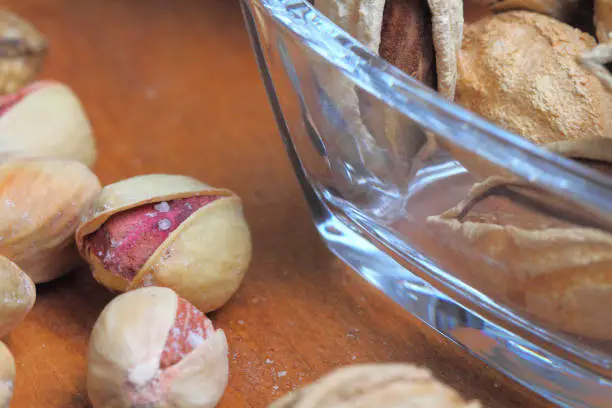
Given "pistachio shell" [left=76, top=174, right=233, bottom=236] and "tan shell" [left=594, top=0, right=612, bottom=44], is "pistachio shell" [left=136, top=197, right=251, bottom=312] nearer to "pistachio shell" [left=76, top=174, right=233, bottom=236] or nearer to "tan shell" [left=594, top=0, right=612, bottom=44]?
"pistachio shell" [left=76, top=174, right=233, bottom=236]

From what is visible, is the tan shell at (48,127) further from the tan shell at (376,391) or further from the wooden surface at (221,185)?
the tan shell at (376,391)

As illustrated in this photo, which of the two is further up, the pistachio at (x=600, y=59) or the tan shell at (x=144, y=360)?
the pistachio at (x=600, y=59)

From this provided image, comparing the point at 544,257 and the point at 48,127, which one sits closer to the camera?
the point at 544,257

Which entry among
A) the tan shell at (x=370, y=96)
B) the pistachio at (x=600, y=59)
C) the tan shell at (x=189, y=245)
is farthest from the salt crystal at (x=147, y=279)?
the pistachio at (x=600, y=59)

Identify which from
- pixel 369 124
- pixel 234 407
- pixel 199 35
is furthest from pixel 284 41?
pixel 199 35

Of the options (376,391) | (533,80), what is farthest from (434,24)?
(376,391)

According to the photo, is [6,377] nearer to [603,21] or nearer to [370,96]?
[370,96]
